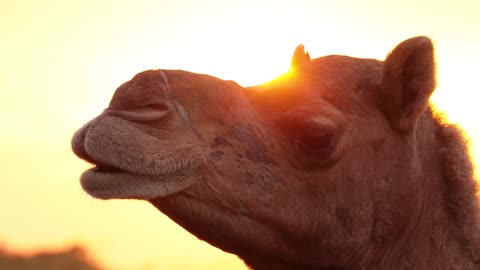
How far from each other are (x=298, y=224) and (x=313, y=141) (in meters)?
0.56

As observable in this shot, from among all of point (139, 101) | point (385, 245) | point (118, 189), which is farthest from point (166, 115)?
point (385, 245)

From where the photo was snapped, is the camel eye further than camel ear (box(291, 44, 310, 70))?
No

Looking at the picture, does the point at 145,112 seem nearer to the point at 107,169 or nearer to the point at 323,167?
the point at 107,169

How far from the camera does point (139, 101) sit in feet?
14.1

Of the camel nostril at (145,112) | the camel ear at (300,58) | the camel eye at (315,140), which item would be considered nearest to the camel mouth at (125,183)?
the camel nostril at (145,112)

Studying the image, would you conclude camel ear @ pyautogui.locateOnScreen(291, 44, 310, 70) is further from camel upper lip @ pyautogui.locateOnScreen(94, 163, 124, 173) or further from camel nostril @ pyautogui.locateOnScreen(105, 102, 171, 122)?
camel upper lip @ pyautogui.locateOnScreen(94, 163, 124, 173)

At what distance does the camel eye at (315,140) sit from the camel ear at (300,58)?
797 millimetres

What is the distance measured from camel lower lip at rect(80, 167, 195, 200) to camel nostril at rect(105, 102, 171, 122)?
309 millimetres

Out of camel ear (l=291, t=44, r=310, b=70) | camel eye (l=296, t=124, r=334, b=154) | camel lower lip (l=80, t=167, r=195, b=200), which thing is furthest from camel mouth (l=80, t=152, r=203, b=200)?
camel ear (l=291, t=44, r=310, b=70)

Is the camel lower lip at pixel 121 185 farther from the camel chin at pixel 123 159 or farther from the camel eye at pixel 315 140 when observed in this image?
the camel eye at pixel 315 140

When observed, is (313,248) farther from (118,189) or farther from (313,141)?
(118,189)

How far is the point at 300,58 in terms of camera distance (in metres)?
5.93

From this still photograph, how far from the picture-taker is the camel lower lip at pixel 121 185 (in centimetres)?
420

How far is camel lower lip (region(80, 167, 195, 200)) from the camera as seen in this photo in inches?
165
